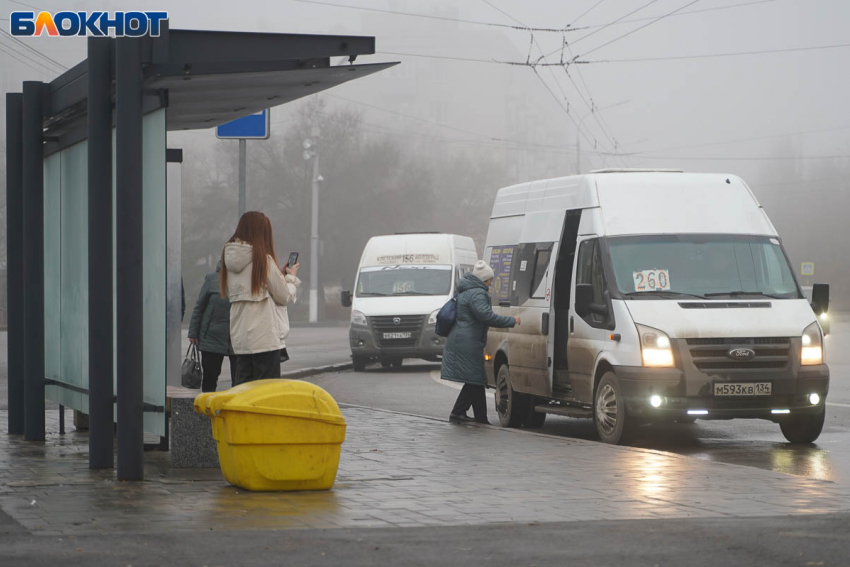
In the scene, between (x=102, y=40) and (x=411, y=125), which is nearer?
(x=102, y=40)

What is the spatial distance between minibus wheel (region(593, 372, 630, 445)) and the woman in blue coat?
4.57 ft

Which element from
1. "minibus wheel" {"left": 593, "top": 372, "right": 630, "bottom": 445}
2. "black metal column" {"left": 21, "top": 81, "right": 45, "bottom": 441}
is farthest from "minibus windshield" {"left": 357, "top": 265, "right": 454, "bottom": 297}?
"black metal column" {"left": 21, "top": 81, "right": 45, "bottom": 441}

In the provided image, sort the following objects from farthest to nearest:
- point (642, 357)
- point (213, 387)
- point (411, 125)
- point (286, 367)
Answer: point (411, 125) → point (286, 367) → point (213, 387) → point (642, 357)

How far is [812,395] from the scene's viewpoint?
11.8 meters

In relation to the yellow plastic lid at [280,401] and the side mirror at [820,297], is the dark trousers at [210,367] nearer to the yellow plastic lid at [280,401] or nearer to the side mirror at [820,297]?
the yellow plastic lid at [280,401]

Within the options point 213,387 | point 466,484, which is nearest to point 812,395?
point 466,484

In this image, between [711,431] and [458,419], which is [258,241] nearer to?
[458,419]

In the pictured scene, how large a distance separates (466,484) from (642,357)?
3552mm

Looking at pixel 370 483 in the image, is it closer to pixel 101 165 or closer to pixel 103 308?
pixel 103 308

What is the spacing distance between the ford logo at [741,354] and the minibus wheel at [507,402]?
3112mm

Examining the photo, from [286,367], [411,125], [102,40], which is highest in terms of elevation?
[411,125]

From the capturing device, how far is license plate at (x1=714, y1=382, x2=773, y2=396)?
11.5 meters

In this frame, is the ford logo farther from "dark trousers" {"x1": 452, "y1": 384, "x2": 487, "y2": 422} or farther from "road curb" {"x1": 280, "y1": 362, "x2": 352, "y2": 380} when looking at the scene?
"road curb" {"x1": 280, "y1": 362, "x2": 352, "y2": 380}

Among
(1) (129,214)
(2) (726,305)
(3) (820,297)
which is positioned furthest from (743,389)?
(1) (129,214)
